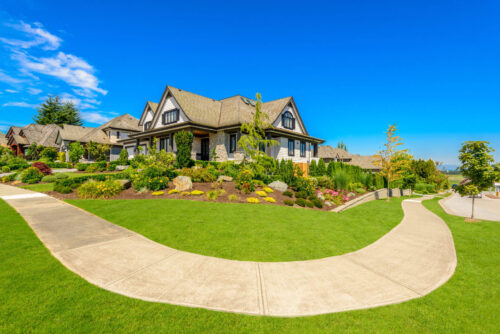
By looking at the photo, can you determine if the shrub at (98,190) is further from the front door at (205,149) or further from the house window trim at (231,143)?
the front door at (205,149)

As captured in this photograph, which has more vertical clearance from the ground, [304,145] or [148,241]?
[304,145]

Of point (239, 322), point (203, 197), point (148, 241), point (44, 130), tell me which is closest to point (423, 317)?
Answer: point (239, 322)

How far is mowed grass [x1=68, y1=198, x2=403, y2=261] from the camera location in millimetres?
5688

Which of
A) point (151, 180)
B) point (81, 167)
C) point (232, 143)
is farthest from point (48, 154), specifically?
point (151, 180)

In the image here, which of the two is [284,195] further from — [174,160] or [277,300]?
[174,160]

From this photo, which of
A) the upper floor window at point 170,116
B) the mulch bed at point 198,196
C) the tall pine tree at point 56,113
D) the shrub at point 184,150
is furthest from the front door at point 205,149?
the tall pine tree at point 56,113

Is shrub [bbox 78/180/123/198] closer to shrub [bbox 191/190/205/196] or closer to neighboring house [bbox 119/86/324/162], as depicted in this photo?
shrub [bbox 191/190/205/196]

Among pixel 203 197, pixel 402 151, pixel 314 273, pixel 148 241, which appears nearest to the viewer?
pixel 314 273

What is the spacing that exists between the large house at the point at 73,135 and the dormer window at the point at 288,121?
26.4m

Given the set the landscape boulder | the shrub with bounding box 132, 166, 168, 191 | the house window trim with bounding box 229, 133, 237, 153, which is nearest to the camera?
the shrub with bounding box 132, 166, 168, 191

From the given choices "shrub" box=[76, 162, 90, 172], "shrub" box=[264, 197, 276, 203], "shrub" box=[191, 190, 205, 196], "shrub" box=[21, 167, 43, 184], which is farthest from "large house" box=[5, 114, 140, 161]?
"shrub" box=[264, 197, 276, 203]

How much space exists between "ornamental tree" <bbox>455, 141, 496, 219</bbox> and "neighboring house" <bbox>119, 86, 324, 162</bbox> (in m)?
13.8

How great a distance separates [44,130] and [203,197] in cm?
5236

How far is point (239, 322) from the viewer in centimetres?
299
